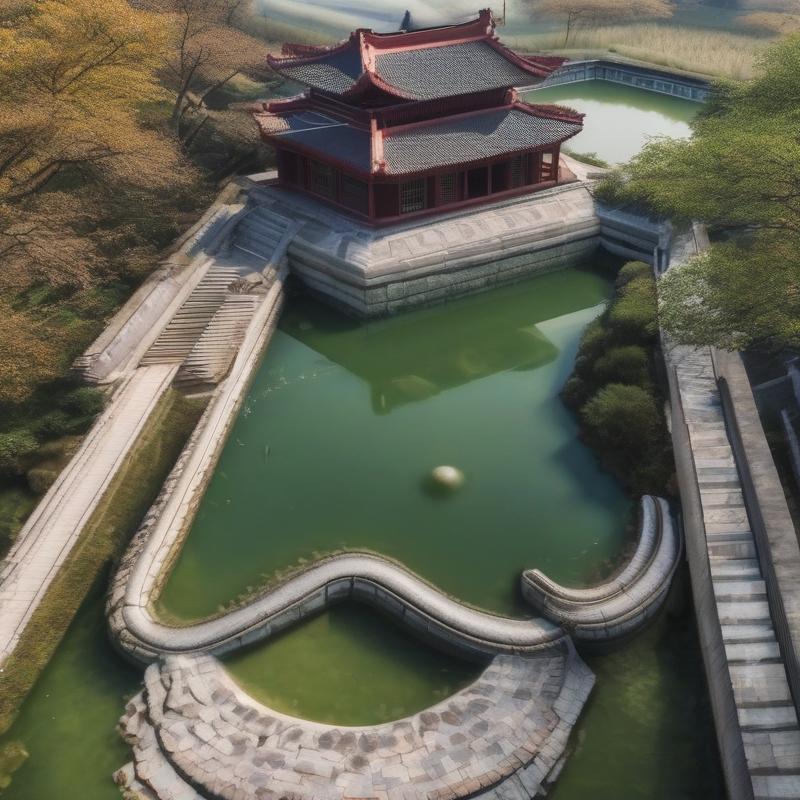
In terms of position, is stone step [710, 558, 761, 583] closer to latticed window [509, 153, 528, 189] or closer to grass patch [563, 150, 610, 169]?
latticed window [509, 153, 528, 189]

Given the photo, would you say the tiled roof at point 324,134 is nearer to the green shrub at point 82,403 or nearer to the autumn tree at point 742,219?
the autumn tree at point 742,219

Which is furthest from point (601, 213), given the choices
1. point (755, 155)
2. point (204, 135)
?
point (204, 135)

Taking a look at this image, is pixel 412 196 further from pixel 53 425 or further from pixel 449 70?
pixel 53 425

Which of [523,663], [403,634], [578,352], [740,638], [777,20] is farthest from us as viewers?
[777,20]

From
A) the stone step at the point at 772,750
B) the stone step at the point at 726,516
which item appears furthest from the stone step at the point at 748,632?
the stone step at the point at 726,516

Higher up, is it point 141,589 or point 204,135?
point 204,135

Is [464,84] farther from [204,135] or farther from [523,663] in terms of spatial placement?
[523,663]

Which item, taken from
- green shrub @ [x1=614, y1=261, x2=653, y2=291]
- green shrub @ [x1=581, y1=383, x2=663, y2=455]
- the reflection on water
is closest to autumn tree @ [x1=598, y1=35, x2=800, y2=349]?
green shrub @ [x1=581, y1=383, x2=663, y2=455]

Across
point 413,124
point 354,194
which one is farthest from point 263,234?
point 413,124
